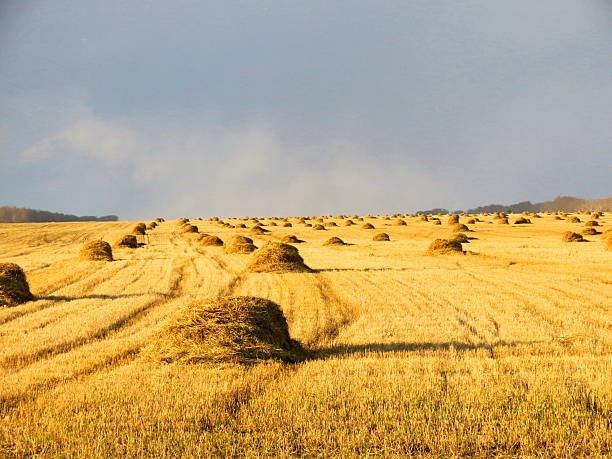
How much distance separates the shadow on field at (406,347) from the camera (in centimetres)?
1077

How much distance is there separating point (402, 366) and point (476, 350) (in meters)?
2.44

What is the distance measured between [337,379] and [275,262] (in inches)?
681

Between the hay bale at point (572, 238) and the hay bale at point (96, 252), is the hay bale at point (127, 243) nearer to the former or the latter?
the hay bale at point (96, 252)

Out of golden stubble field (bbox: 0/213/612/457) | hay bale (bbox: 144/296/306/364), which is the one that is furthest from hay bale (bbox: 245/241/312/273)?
hay bale (bbox: 144/296/306/364)

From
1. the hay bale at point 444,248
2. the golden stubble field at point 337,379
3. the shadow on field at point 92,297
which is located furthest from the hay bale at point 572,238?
the shadow on field at point 92,297

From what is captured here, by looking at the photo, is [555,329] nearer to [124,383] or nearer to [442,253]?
[124,383]

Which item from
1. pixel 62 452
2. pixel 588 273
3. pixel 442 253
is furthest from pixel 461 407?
pixel 442 253

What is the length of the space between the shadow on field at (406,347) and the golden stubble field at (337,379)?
0.05 m

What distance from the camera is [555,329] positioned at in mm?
12852

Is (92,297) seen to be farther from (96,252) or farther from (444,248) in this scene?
(444,248)

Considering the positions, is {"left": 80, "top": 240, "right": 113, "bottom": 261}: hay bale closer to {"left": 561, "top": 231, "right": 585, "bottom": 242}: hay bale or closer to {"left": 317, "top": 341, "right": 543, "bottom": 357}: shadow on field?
{"left": 317, "top": 341, "right": 543, "bottom": 357}: shadow on field

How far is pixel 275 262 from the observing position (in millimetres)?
25500

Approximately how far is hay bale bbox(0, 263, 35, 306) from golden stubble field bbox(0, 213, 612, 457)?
67 cm

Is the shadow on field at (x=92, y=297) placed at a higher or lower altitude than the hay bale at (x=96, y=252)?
lower
